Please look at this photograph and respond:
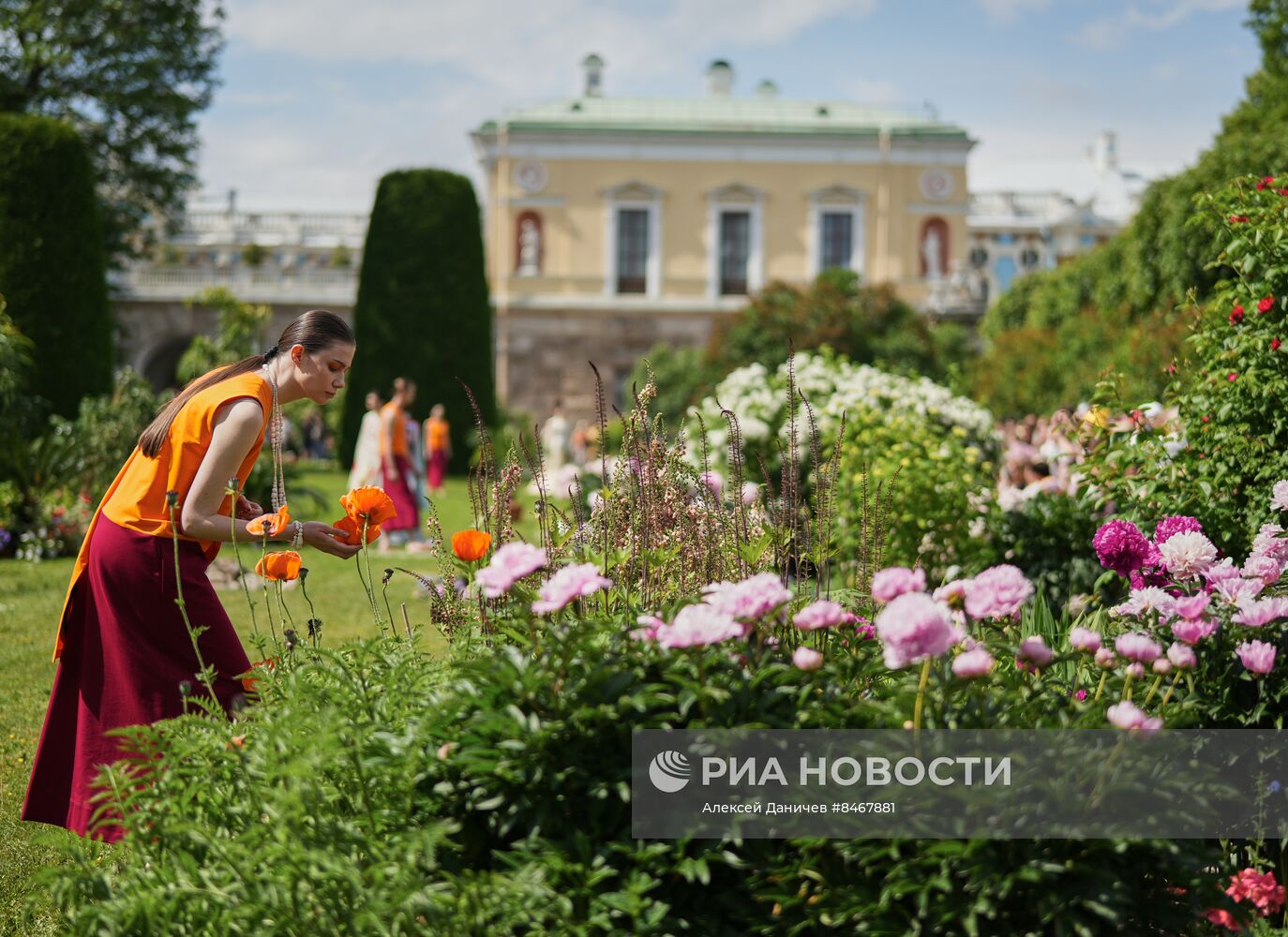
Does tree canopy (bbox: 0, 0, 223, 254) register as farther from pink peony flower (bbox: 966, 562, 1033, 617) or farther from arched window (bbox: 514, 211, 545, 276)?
pink peony flower (bbox: 966, 562, 1033, 617)

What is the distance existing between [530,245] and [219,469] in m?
31.5

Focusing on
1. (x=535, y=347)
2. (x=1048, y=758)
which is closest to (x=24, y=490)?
(x=1048, y=758)

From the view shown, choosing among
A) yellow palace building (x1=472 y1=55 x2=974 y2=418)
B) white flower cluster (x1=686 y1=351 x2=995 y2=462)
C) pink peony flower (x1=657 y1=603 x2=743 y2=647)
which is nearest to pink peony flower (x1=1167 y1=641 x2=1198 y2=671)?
pink peony flower (x1=657 y1=603 x2=743 y2=647)

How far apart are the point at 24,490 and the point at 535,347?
73.9 ft

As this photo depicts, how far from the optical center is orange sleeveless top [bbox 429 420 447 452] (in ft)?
49.4

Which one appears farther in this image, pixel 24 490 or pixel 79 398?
pixel 79 398

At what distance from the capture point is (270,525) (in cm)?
309

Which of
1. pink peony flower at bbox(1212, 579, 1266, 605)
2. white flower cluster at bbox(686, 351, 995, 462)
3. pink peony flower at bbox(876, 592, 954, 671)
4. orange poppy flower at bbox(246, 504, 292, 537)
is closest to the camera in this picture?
pink peony flower at bbox(876, 592, 954, 671)

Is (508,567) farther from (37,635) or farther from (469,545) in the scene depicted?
(37,635)

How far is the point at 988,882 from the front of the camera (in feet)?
6.89

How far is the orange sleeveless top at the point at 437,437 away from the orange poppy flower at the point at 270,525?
39.4ft

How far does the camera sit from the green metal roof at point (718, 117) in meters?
33.8

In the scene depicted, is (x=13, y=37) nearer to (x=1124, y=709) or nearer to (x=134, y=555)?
(x=134, y=555)

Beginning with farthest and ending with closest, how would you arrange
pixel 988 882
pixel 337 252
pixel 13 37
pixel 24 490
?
pixel 337 252 → pixel 13 37 → pixel 24 490 → pixel 988 882
